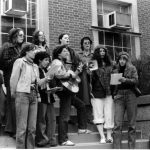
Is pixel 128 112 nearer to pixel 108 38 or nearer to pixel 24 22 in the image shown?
pixel 24 22

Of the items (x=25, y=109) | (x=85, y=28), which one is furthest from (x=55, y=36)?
(x=25, y=109)

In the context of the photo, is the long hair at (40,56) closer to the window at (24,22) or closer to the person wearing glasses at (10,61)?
the person wearing glasses at (10,61)

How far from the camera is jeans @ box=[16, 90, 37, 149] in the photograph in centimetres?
538

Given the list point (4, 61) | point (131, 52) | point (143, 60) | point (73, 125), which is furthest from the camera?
point (131, 52)

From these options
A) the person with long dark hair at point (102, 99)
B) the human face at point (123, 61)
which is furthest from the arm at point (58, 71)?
the human face at point (123, 61)

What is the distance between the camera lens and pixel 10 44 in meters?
6.05

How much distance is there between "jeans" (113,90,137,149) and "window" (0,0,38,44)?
A: 3.75m

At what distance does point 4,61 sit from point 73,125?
2.08 metres

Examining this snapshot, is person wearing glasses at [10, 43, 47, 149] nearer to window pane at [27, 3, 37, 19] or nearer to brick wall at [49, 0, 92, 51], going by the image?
brick wall at [49, 0, 92, 51]

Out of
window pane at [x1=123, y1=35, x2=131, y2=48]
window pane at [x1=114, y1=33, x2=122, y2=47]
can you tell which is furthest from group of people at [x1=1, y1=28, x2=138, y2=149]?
window pane at [x1=123, y1=35, x2=131, y2=48]

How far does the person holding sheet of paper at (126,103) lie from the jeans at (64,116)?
930mm

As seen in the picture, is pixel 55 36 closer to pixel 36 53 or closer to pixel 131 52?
pixel 131 52

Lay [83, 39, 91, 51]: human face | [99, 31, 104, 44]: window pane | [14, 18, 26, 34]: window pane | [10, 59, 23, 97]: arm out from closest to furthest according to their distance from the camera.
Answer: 1. [10, 59, 23, 97]: arm
2. [83, 39, 91, 51]: human face
3. [14, 18, 26, 34]: window pane
4. [99, 31, 104, 44]: window pane

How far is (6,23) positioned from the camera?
361 inches
